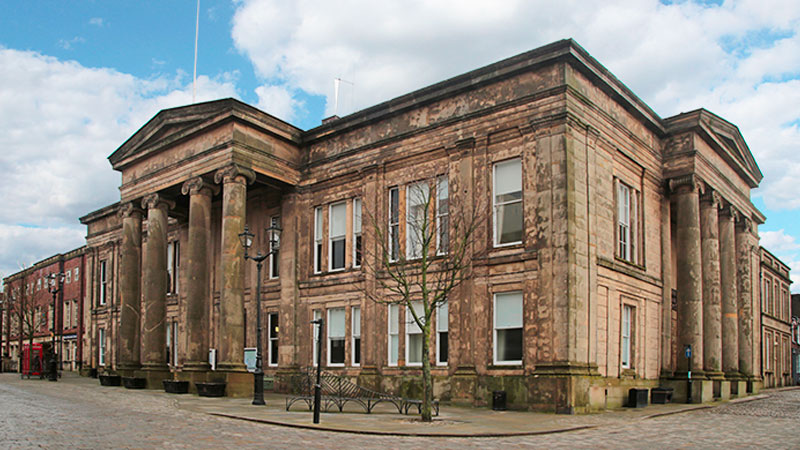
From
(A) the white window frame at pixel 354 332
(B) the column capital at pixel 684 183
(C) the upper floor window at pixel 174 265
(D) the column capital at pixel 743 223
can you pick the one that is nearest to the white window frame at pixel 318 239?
(A) the white window frame at pixel 354 332

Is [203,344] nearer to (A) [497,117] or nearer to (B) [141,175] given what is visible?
(B) [141,175]

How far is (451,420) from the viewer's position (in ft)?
63.0

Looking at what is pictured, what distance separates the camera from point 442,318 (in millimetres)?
27078

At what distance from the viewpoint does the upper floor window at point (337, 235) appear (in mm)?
31703

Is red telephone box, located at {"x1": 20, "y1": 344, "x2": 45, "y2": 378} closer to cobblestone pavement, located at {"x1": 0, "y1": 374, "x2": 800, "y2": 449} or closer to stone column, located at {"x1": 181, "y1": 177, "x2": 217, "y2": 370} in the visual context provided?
stone column, located at {"x1": 181, "y1": 177, "x2": 217, "y2": 370}

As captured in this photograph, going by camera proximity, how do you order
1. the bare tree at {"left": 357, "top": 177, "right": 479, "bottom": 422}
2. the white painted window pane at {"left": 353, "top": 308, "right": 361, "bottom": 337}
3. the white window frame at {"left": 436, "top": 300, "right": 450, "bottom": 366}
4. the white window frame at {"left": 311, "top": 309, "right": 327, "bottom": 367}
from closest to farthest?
the bare tree at {"left": 357, "top": 177, "right": 479, "bottom": 422}, the white window frame at {"left": 436, "top": 300, "right": 450, "bottom": 366}, the white painted window pane at {"left": 353, "top": 308, "right": 361, "bottom": 337}, the white window frame at {"left": 311, "top": 309, "right": 327, "bottom": 367}

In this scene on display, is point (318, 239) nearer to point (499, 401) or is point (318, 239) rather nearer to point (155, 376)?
point (155, 376)

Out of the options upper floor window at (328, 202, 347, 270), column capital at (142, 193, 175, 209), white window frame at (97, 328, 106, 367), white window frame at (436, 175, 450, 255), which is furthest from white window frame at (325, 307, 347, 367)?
white window frame at (97, 328, 106, 367)

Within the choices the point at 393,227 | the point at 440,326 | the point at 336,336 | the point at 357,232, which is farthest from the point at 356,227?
the point at 440,326

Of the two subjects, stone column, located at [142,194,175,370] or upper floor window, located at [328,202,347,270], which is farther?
stone column, located at [142,194,175,370]

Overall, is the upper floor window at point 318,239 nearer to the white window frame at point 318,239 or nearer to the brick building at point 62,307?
the white window frame at point 318,239

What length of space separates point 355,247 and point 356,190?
2.45 metres

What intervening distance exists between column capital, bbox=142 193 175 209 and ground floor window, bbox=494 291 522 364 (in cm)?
1811

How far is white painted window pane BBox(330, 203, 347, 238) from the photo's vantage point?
31.8 meters
